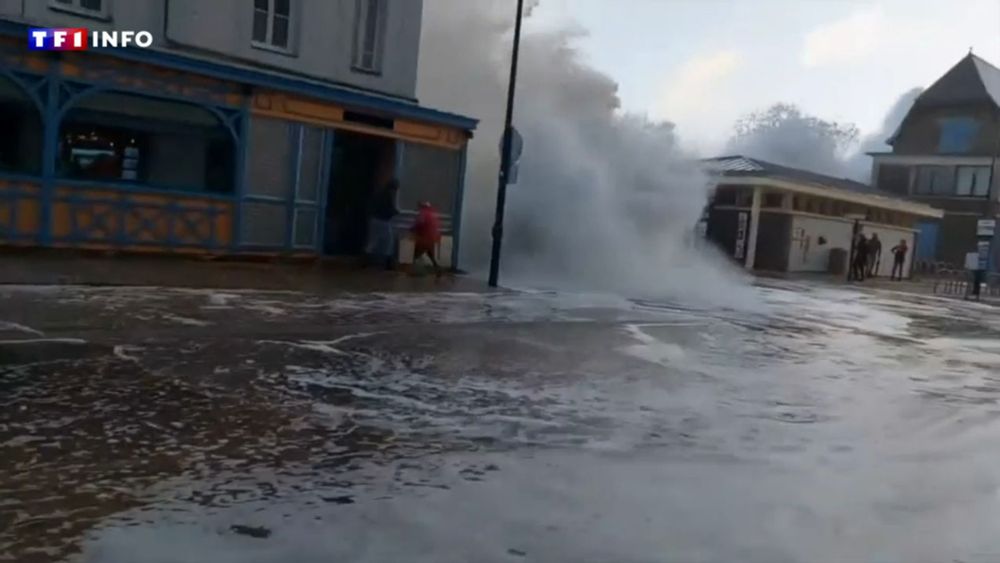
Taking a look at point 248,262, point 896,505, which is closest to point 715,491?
point 896,505

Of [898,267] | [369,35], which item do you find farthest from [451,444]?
[898,267]

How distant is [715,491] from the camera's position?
18.6 ft

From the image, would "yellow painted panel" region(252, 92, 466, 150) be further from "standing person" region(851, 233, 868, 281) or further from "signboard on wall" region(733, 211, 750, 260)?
"standing person" region(851, 233, 868, 281)

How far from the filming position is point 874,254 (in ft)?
129

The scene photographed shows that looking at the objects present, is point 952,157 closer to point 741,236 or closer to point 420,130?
point 741,236

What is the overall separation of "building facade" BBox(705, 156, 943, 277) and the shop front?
18.3 metres

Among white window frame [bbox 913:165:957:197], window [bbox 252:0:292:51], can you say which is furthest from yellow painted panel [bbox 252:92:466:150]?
white window frame [bbox 913:165:957:197]

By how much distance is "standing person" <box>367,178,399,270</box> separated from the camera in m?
18.4

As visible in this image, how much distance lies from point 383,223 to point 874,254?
88.4ft

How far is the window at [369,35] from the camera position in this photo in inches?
829

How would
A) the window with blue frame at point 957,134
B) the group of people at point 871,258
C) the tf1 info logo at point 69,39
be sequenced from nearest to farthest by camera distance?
the tf1 info logo at point 69,39, the group of people at point 871,258, the window with blue frame at point 957,134

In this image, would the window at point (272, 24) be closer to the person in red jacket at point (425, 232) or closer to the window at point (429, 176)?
the window at point (429, 176)

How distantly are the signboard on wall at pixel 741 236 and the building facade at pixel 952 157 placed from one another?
2087 cm

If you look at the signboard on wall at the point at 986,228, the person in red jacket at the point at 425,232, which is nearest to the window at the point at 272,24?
the person in red jacket at the point at 425,232
